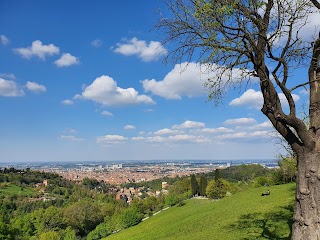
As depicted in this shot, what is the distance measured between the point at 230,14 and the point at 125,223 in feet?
189

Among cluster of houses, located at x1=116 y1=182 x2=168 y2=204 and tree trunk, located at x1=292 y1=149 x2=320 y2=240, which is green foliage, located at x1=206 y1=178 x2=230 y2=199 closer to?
tree trunk, located at x1=292 y1=149 x2=320 y2=240

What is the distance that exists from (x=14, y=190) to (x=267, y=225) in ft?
512

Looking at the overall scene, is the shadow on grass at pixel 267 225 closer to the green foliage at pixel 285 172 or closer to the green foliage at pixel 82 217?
the green foliage at pixel 285 172

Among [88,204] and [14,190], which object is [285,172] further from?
[14,190]

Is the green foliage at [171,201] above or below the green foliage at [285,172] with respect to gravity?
below

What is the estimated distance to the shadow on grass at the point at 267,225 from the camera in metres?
11.1

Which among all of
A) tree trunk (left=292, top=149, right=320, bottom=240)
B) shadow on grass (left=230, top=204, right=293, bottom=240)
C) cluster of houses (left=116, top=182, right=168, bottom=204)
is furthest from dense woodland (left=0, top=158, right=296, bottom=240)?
tree trunk (left=292, top=149, right=320, bottom=240)

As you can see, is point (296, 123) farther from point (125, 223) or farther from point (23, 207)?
point (23, 207)

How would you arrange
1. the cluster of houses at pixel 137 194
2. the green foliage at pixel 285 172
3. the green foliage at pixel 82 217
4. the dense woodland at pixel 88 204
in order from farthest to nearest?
the cluster of houses at pixel 137 194 → the green foliage at pixel 82 217 → the dense woodland at pixel 88 204 → the green foliage at pixel 285 172

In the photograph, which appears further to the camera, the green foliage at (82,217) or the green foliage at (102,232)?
the green foliage at (82,217)

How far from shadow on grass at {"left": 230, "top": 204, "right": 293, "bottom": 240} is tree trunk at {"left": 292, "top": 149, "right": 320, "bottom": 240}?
16.2 feet

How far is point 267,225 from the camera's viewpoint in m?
12.7

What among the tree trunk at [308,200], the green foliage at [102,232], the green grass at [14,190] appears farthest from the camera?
the green grass at [14,190]

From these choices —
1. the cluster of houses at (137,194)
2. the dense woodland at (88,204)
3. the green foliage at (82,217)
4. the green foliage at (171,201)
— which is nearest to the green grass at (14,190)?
the dense woodland at (88,204)
